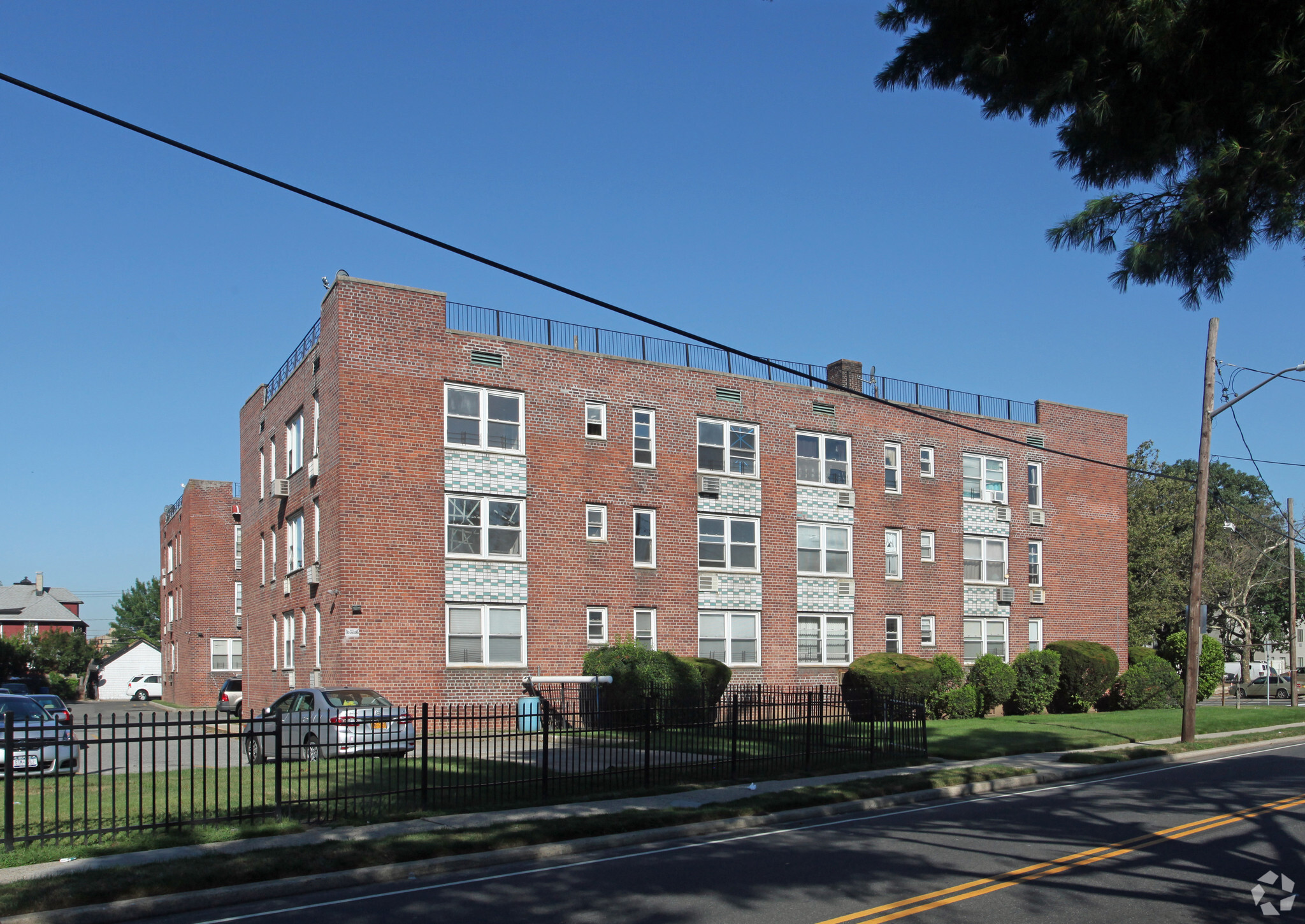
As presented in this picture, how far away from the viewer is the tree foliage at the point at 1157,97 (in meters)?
9.33

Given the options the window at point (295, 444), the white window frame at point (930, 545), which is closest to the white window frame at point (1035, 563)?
the white window frame at point (930, 545)

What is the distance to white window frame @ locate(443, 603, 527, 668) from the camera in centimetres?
2819

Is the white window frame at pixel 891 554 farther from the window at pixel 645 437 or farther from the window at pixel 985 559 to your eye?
the window at pixel 645 437

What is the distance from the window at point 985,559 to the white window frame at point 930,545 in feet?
4.90

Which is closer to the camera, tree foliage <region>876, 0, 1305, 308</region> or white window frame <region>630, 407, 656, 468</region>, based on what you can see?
tree foliage <region>876, 0, 1305, 308</region>

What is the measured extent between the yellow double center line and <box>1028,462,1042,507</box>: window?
1071 inches

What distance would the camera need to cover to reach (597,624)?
101 ft

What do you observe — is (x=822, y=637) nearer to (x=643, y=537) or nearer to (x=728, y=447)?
(x=728, y=447)

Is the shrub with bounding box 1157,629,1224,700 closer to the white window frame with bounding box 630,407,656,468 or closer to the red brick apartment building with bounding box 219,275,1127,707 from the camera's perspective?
the red brick apartment building with bounding box 219,275,1127,707

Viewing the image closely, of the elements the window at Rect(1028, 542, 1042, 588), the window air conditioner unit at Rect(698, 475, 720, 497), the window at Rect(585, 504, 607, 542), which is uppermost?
the window air conditioner unit at Rect(698, 475, 720, 497)

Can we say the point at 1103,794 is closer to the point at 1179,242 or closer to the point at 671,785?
the point at 671,785

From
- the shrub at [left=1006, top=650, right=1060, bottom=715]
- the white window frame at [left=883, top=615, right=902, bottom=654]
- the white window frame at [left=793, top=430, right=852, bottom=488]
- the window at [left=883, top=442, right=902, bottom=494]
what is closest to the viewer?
the white window frame at [left=793, top=430, right=852, bottom=488]

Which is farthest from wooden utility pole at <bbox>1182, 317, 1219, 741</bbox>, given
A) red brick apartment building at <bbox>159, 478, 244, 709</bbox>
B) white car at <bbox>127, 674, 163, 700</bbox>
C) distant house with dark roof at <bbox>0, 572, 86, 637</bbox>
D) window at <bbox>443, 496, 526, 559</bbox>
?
distant house with dark roof at <bbox>0, 572, 86, 637</bbox>

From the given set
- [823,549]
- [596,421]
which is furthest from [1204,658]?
[596,421]
